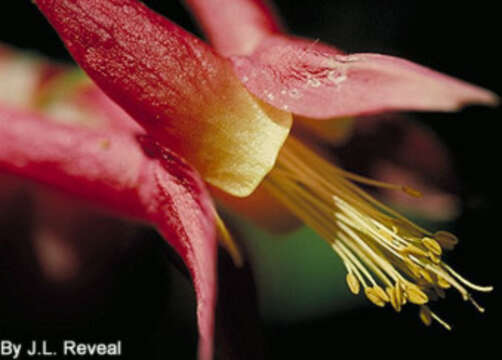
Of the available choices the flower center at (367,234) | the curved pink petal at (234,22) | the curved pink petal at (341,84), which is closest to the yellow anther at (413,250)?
the flower center at (367,234)

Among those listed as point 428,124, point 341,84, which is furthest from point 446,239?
point 428,124

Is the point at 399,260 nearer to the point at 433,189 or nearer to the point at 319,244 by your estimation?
the point at 433,189

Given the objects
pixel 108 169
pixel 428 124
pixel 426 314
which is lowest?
pixel 426 314

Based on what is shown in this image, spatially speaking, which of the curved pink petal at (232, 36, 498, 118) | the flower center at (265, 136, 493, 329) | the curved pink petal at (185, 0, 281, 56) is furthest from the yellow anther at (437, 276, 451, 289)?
the curved pink petal at (185, 0, 281, 56)

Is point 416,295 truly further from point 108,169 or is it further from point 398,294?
point 108,169

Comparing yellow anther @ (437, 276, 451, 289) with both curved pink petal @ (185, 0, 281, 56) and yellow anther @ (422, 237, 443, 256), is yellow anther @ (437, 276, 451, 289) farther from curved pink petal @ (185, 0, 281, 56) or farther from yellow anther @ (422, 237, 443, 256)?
curved pink petal @ (185, 0, 281, 56)

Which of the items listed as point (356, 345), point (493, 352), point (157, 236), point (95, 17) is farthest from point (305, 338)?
point (95, 17)
